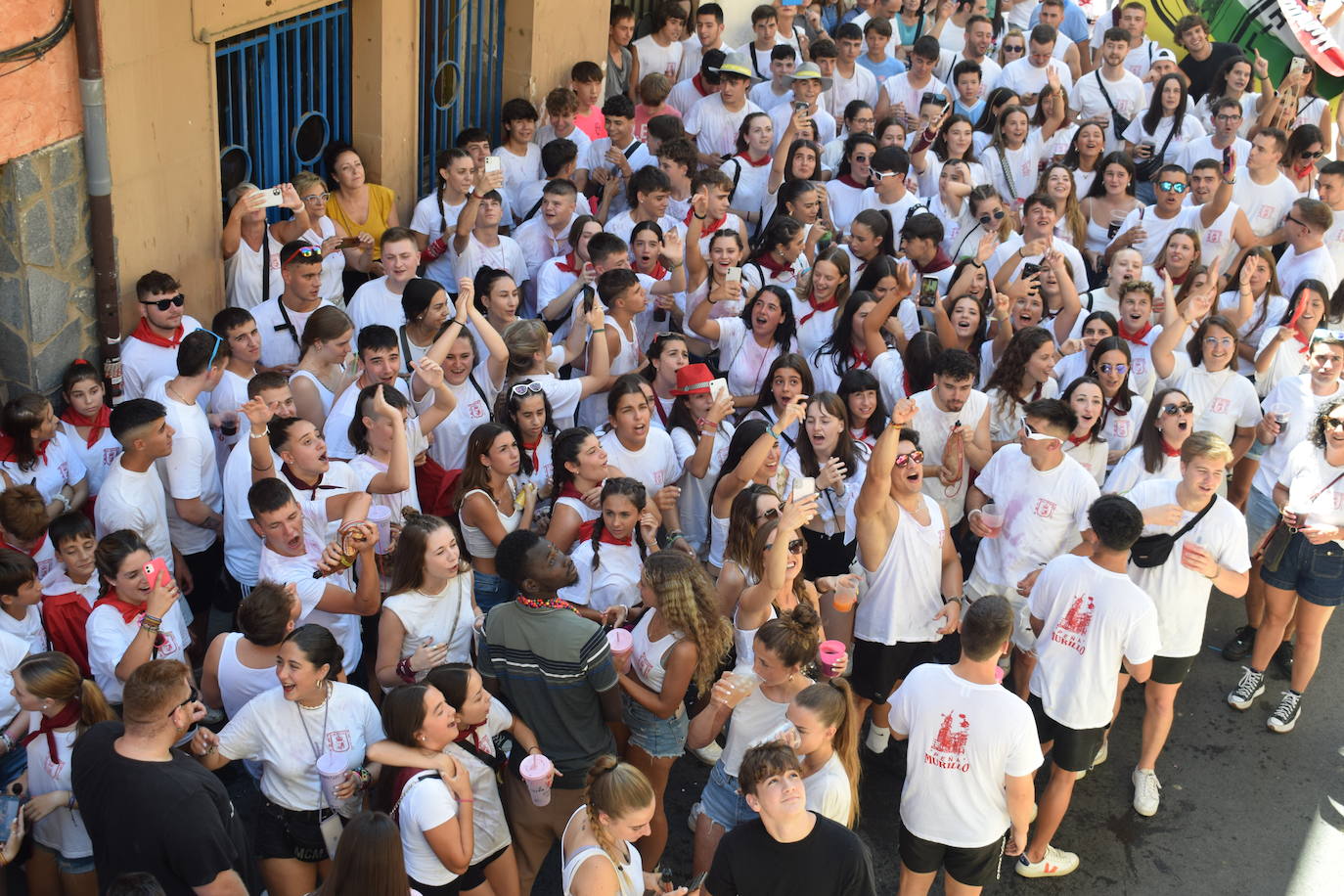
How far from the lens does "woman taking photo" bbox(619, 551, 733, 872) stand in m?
5.00

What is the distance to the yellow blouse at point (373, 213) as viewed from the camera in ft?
26.4

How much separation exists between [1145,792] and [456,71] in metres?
6.75

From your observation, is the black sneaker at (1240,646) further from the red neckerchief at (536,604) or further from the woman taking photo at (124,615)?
the woman taking photo at (124,615)

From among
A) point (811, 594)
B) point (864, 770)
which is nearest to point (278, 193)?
point (811, 594)

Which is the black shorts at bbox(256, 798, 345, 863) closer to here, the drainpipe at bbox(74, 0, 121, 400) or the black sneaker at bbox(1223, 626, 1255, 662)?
the drainpipe at bbox(74, 0, 121, 400)

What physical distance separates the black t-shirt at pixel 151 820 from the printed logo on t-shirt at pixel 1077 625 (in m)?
3.46

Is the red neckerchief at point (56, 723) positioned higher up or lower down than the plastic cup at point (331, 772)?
lower down

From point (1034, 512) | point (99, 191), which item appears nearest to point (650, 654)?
point (1034, 512)

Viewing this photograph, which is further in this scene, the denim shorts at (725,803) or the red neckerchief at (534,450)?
the red neckerchief at (534,450)

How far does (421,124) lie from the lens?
941cm

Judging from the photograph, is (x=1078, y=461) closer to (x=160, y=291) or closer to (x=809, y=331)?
(x=809, y=331)

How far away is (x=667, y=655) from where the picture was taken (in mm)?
5051

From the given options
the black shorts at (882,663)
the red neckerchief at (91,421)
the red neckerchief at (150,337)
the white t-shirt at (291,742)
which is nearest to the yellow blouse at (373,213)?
the red neckerchief at (150,337)

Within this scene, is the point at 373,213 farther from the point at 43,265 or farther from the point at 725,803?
the point at 725,803
